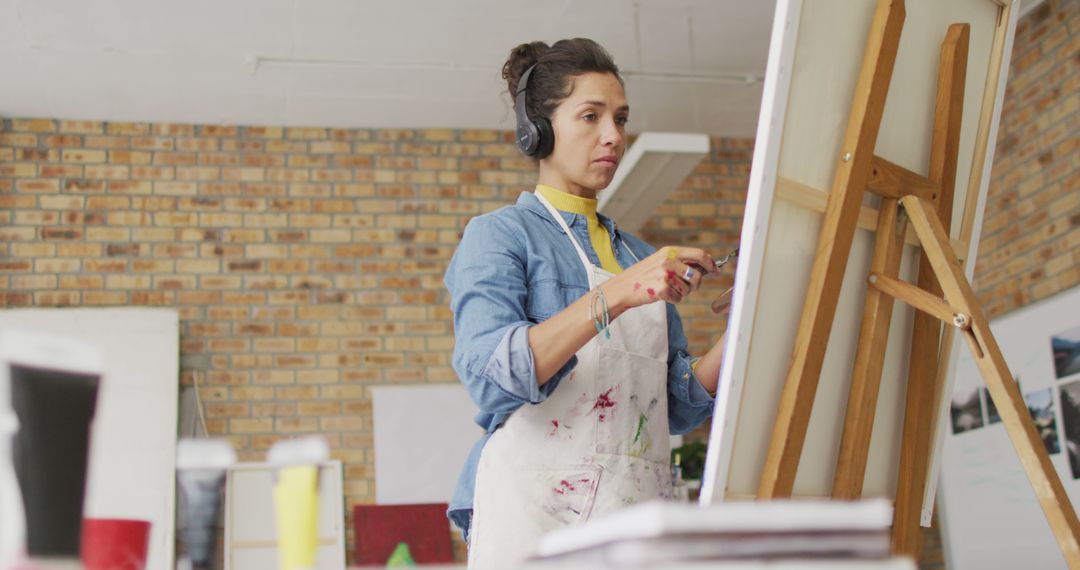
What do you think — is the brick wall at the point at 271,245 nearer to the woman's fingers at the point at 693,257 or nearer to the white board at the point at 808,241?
the white board at the point at 808,241

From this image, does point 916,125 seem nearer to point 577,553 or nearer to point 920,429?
point 920,429

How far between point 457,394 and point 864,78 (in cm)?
417

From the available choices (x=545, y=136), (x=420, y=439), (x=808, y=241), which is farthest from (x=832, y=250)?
(x=420, y=439)

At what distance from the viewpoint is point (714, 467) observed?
143cm

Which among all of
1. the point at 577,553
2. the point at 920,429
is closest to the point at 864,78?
the point at 920,429

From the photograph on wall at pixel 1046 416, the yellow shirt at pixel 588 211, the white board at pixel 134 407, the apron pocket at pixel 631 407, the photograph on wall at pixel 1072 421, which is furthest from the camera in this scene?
the white board at pixel 134 407

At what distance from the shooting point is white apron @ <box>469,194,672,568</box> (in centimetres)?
163

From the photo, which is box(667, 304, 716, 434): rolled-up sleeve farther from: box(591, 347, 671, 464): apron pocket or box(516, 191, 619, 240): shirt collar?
box(516, 191, 619, 240): shirt collar

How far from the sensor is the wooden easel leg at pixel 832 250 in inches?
59.3

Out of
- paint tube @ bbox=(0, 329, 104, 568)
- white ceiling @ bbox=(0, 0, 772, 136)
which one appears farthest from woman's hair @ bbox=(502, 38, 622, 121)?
white ceiling @ bbox=(0, 0, 772, 136)

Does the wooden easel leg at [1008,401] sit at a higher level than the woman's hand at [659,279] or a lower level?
lower

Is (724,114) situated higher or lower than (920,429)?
higher

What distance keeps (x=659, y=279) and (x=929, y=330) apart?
59 centimetres

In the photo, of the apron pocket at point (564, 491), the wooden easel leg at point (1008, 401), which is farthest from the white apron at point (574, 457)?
the wooden easel leg at point (1008, 401)
